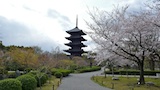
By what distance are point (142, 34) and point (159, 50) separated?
96.6 inches

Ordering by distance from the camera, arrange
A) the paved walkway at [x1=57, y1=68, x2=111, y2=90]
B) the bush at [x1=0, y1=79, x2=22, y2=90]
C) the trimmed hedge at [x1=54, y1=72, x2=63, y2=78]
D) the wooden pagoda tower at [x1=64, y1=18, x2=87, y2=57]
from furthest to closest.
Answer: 1. the wooden pagoda tower at [x1=64, y1=18, x2=87, y2=57]
2. the trimmed hedge at [x1=54, y1=72, x2=63, y2=78]
3. the paved walkway at [x1=57, y1=68, x2=111, y2=90]
4. the bush at [x1=0, y1=79, x2=22, y2=90]

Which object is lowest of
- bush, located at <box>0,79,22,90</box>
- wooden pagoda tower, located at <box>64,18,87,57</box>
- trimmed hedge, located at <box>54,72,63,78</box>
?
trimmed hedge, located at <box>54,72,63,78</box>

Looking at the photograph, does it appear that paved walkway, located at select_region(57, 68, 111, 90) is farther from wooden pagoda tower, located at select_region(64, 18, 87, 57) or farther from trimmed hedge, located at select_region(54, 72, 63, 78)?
wooden pagoda tower, located at select_region(64, 18, 87, 57)

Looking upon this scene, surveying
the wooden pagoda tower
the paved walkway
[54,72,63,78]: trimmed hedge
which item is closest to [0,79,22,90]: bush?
the paved walkway

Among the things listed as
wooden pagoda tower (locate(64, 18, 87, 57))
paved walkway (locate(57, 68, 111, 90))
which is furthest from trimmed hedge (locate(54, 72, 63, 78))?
wooden pagoda tower (locate(64, 18, 87, 57))

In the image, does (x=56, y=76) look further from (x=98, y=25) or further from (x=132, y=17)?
(x=132, y=17)

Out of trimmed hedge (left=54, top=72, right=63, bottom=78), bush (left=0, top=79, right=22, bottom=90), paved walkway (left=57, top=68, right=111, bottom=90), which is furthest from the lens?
trimmed hedge (left=54, top=72, right=63, bottom=78)

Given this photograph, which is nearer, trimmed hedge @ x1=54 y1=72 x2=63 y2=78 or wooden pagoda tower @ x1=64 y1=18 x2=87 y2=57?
trimmed hedge @ x1=54 y1=72 x2=63 y2=78

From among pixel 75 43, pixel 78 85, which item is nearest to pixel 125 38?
pixel 78 85

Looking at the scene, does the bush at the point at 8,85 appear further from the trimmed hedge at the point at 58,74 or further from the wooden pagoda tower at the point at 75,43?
the wooden pagoda tower at the point at 75,43

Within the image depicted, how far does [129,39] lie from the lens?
72.2 ft

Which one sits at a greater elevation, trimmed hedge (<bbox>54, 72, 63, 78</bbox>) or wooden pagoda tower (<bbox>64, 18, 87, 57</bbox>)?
wooden pagoda tower (<bbox>64, 18, 87, 57</bbox>)

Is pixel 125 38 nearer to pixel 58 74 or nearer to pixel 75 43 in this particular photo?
pixel 58 74

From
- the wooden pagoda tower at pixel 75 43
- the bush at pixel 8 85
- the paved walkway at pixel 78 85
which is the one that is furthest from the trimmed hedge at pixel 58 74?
the wooden pagoda tower at pixel 75 43
